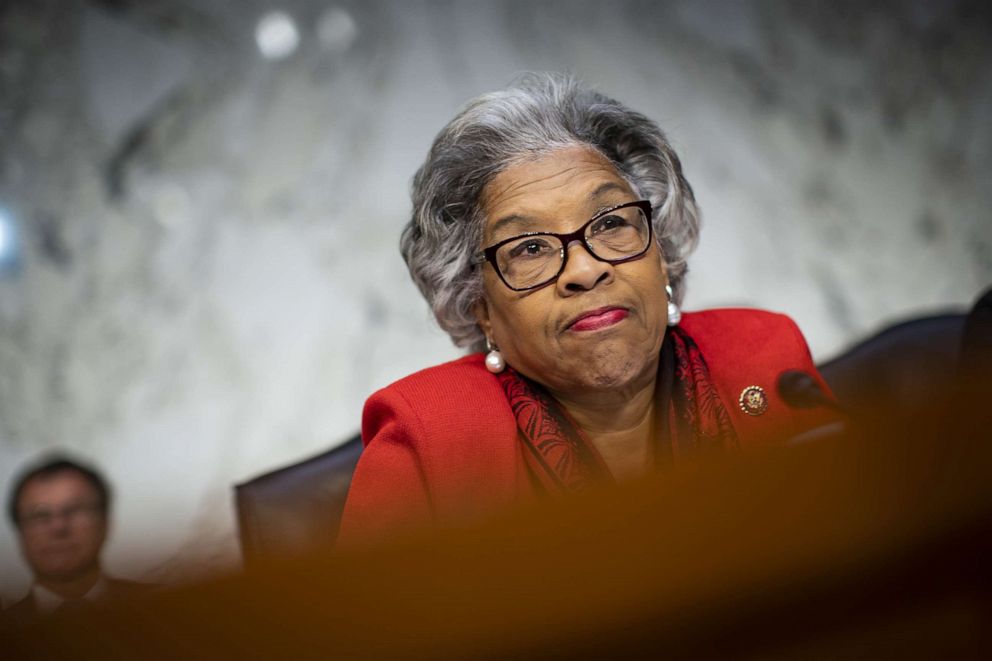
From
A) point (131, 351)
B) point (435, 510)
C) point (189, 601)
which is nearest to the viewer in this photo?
point (189, 601)

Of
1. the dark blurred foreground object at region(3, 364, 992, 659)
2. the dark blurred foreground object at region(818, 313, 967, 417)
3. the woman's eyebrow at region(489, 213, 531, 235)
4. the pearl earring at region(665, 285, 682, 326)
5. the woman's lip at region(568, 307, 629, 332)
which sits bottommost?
the dark blurred foreground object at region(818, 313, 967, 417)

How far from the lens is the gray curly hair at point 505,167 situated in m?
1.48

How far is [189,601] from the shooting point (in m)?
0.29

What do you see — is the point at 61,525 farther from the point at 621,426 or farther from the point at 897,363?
the point at 897,363

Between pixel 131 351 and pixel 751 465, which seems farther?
pixel 131 351

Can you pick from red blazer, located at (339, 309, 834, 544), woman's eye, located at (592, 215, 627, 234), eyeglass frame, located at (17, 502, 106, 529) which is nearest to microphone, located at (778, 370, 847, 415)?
red blazer, located at (339, 309, 834, 544)

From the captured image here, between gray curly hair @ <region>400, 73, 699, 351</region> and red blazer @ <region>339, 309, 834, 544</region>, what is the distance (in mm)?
139

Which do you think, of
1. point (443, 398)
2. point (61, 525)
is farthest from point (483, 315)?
point (61, 525)

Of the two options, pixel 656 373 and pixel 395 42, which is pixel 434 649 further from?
pixel 395 42

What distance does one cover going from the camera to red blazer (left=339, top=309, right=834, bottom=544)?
1354 millimetres

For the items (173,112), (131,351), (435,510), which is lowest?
(435,510)

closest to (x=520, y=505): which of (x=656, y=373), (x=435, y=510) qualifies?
(x=435, y=510)

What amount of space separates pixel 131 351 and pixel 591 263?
2293 mm

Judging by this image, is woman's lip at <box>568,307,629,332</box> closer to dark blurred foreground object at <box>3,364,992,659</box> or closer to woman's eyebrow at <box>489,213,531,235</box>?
woman's eyebrow at <box>489,213,531,235</box>
